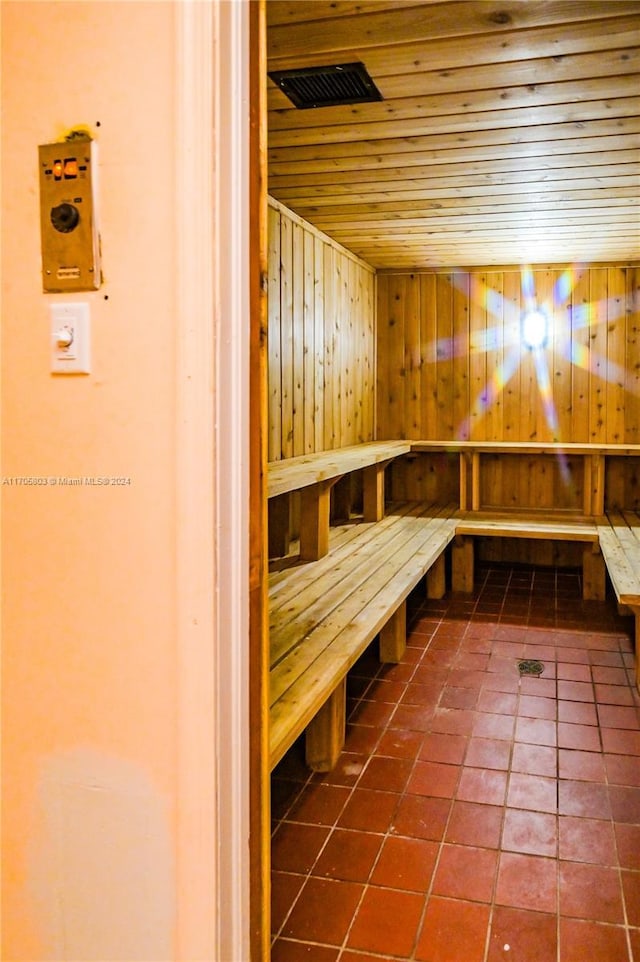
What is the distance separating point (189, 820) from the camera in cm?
138

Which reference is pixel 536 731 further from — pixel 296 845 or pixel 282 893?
pixel 282 893

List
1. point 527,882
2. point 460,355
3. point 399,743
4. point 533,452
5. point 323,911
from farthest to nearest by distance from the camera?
point 460,355, point 533,452, point 399,743, point 527,882, point 323,911

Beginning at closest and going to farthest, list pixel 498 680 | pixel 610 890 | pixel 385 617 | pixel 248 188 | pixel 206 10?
1. pixel 206 10
2. pixel 248 188
3. pixel 610 890
4. pixel 385 617
5. pixel 498 680

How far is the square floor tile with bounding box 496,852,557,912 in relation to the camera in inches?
81.8

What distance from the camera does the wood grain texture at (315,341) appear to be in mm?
4152

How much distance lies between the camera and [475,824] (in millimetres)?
2488

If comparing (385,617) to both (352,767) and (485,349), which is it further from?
(485,349)

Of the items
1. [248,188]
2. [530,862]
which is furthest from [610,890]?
[248,188]

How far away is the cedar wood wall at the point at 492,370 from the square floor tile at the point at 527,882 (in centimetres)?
335

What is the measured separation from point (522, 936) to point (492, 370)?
469cm

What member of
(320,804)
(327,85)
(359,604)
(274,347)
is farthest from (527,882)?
(274,347)

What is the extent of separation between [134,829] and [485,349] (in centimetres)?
523

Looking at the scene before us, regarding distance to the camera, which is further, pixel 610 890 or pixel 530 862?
pixel 530 862

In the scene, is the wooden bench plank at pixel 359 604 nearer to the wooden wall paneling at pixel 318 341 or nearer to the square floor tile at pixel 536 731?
the square floor tile at pixel 536 731
